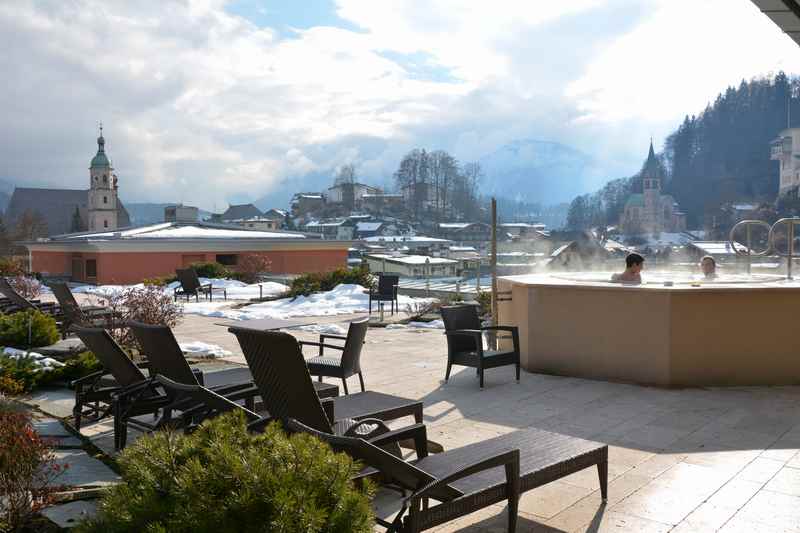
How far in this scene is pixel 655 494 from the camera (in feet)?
12.8

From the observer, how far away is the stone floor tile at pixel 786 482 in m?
3.95

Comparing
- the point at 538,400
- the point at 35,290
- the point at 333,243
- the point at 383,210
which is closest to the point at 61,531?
the point at 538,400

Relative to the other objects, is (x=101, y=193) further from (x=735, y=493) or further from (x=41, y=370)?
(x=735, y=493)

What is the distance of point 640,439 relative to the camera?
5012 millimetres

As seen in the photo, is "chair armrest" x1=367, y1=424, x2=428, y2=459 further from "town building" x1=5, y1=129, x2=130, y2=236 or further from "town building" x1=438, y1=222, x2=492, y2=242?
"town building" x1=5, y1=129, x2=130, y2=236

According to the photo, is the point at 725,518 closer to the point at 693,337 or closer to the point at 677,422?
the point at 677,422

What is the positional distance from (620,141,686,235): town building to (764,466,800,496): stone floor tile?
2926cm

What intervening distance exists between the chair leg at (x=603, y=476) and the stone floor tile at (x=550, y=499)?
13cm

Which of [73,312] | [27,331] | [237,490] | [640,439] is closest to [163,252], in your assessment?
[73,312]

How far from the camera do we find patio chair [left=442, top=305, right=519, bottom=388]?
698 cm

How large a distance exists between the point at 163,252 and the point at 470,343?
33044 mm

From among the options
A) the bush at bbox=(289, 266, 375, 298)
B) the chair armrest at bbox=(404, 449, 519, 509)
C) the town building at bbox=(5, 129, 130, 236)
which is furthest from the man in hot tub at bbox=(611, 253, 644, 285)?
the town building at bbox=(5, 129, 130, 236)

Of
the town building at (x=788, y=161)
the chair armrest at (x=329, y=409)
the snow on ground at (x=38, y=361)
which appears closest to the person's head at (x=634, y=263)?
the chair armrest at (x=329, y=409)

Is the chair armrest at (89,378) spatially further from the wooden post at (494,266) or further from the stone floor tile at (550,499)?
the wooden post at (494,266)
